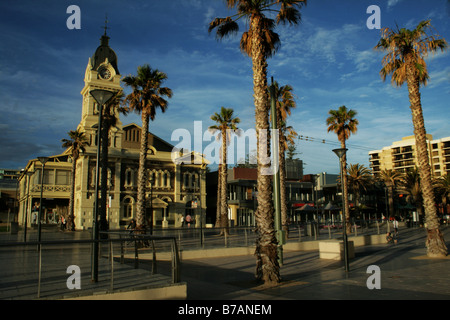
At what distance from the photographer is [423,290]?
375 inches

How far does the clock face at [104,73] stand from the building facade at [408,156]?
79.9 m

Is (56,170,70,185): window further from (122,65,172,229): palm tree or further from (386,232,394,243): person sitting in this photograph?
(386,232,394,243): person sitting

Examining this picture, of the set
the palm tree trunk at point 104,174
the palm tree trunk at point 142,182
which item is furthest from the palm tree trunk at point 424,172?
the palm tree trunk at point 104,174

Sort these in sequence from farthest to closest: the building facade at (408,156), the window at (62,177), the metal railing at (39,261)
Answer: the building facade at (408,156) → the window at (62,177) → the metal railing at (39,261)

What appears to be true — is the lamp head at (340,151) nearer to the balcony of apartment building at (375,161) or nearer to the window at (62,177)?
the window at (62,177)

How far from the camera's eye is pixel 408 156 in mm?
116625

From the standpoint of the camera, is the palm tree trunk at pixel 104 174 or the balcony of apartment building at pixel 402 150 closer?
the palm tree trunk at pixel 104 174

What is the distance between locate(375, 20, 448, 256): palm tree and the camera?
1711cm

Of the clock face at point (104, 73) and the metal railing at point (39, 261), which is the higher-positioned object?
the clock face at point (104, 73)

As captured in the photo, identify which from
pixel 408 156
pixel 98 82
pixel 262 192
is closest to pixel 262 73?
pixel 262 192

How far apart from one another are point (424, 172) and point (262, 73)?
33.3ft

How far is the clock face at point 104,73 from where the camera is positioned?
55888 millimetres

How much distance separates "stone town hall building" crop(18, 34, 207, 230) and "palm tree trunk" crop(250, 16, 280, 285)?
38082 mm

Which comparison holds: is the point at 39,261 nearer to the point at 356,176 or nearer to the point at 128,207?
the point at 128,207
